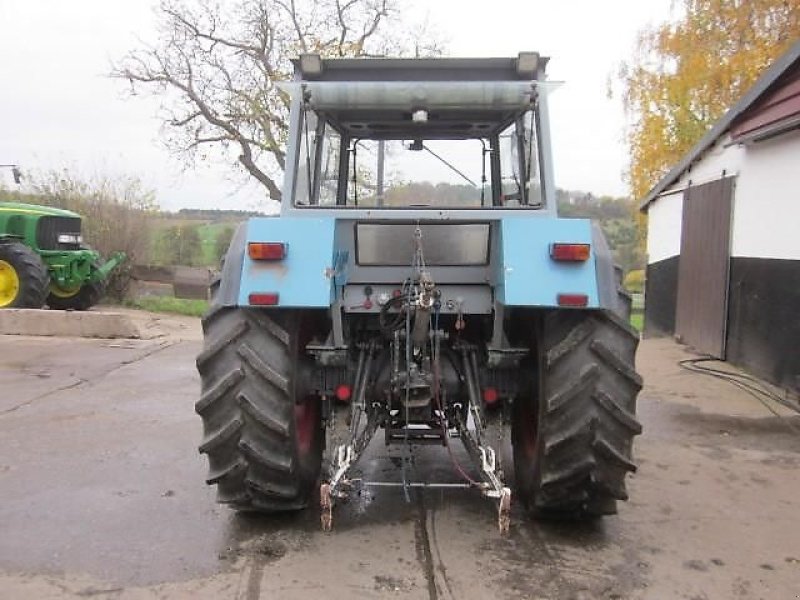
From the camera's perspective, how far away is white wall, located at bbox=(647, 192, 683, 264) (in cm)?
1155

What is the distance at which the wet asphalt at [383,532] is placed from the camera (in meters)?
3.31

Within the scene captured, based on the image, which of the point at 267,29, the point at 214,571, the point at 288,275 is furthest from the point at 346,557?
the point at 267,29

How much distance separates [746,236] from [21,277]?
10.8 metres

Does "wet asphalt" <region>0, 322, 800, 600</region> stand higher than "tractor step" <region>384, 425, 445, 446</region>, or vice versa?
"tractor step" <region>384, 425, 445, 446</region>

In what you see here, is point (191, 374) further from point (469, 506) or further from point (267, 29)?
point (267, 29)

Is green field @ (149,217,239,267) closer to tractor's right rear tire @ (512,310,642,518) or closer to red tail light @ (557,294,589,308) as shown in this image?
tractor's right rear tire @ (512,310,642,518)

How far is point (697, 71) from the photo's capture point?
20547 mm

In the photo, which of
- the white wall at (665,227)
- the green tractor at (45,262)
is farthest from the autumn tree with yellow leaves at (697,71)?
the green tractor at (45,262)

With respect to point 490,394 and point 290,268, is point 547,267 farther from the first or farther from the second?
point 290,268

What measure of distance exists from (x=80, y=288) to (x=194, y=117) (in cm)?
1206

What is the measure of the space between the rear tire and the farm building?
14.6ft

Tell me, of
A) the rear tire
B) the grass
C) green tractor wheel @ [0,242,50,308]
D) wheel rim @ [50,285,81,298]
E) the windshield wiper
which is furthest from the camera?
the grass

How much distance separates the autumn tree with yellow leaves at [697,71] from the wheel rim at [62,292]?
15.5 metres

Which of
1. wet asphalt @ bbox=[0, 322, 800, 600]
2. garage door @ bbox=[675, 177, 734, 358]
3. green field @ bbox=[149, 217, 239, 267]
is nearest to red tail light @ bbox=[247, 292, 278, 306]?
wet asphalt @ bbox=[0, 322, 800, 600]
